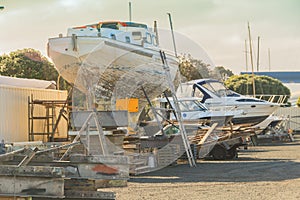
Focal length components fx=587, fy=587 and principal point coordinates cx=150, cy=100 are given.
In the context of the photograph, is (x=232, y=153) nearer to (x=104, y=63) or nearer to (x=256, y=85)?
(x=104, y=63)

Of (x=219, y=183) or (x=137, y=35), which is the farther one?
(x=137, y=35)

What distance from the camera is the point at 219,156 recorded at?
22672 millimetres

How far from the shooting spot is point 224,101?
28047mm

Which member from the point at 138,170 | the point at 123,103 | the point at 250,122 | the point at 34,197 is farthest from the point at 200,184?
the point at 250,122

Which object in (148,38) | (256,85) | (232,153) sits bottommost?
(232,153)

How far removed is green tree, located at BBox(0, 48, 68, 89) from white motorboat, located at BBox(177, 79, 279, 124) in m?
12.6

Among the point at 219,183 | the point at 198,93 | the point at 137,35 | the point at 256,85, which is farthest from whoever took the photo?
the point at 256,85

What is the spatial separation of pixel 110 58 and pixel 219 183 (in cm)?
524

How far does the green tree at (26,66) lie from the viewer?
37819 mm

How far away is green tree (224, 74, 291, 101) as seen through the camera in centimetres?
5384

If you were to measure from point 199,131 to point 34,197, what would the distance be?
54.9ft

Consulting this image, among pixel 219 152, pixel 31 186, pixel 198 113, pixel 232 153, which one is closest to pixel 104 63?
pixel 219 152

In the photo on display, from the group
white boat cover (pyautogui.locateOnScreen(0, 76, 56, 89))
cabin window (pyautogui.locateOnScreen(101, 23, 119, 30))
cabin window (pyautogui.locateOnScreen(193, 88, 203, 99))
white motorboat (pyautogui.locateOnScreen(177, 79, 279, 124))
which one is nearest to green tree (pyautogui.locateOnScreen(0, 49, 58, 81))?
white motorboat (pyautogui.locateOnScreen(177, 79, 279, 124))

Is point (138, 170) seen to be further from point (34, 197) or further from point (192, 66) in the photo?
point (34, 197)
